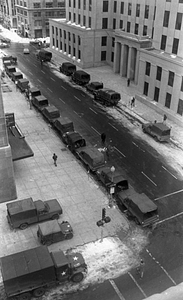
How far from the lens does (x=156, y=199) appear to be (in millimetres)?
34062

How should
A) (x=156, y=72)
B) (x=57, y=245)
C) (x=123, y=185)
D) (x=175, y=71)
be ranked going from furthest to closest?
(x=156, y=72)
(x=175, y=71)
(x=123, y=185)
(x=57, y=245)

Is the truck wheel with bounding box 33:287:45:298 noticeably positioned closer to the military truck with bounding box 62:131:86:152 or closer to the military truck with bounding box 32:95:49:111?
the military truck with bounding box 62:131:86:152

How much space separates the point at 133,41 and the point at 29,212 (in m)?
47.0

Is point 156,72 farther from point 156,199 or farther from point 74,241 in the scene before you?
point 74,241

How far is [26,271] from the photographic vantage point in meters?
22.2

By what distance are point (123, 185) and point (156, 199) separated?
382cm

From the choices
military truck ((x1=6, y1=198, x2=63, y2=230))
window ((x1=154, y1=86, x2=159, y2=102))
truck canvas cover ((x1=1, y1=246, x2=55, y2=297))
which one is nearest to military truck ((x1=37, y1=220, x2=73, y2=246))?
military truck ((x1=6, y1=198, x2=63, y2=230))

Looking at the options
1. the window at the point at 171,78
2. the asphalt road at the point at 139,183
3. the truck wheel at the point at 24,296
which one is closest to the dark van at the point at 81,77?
the asphalt road at the point at 139,183

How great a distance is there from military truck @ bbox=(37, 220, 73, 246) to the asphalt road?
213 inches

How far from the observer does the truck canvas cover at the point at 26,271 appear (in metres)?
21.9

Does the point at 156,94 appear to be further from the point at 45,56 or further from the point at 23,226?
the point at 45,56

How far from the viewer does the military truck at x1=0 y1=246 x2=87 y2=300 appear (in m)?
22.0

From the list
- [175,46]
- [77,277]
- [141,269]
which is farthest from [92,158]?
[175,46]

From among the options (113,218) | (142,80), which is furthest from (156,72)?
(113,218)
